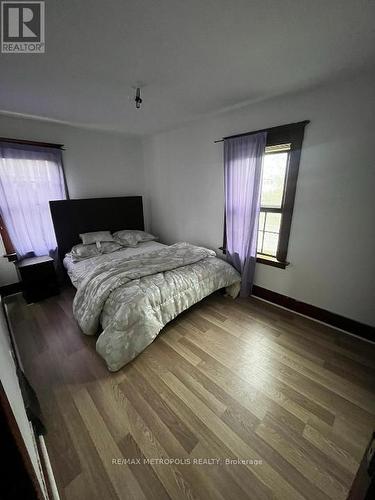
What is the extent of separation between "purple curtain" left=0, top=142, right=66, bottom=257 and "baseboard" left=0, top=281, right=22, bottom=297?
16.7 inches

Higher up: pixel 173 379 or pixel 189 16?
pixel 189 16

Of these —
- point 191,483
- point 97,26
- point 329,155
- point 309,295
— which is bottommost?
point 191,483

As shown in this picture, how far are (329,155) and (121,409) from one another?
8.98 feet

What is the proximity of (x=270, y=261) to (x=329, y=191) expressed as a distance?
0.95 meters

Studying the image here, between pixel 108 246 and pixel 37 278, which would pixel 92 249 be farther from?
pixel 37 278

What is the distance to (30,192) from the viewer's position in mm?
2592

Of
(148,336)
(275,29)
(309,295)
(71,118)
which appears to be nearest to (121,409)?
(148,336)

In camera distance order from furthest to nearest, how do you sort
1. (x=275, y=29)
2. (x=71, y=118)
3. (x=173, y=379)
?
(x=71, y=118) < (x=173, y=379) < (x=275, y=29)

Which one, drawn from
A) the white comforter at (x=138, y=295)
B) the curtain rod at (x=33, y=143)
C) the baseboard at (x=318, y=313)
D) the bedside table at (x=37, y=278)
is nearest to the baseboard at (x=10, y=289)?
the bedside table at (x=37, y=278)

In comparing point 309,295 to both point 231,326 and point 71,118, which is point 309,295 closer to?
point 231,326

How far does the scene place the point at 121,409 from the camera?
1.32 metres

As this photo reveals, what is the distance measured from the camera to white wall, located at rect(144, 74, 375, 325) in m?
1.67

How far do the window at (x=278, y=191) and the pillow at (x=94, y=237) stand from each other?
2.29 m

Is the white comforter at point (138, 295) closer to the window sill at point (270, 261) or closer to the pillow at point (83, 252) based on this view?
the window sill at point (270, 261)
